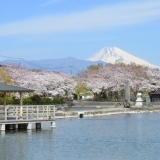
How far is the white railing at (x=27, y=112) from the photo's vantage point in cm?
3466

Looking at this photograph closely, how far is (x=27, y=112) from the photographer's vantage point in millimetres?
35125

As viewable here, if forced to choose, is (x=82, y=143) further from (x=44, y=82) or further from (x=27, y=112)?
(x=44, y=82)

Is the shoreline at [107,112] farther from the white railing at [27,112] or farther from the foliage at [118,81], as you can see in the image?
the foliage at [118,81]

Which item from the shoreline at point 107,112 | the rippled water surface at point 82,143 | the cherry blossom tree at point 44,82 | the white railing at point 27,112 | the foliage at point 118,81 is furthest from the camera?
the foliage at point 118,81

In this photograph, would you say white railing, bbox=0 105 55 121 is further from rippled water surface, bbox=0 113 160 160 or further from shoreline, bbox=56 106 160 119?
shoreline, bbox=56 106 160 119

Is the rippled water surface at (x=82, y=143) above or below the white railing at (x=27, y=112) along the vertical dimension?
below

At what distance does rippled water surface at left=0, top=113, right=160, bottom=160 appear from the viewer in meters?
24.5

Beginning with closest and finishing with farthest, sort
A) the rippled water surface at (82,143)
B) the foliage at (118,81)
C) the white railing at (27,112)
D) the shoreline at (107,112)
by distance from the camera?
the rippled water surface at (82,143)
the white railing at (27,112)
the shoreline at (107,112)
the foliage at (118,81)

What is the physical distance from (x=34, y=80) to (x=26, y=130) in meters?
34.2

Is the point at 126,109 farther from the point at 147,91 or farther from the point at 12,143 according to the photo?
the point at 12,143

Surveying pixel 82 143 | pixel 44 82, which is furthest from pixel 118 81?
pixel 82 143

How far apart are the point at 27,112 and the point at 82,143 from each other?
7.15 metres

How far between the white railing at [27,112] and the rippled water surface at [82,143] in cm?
100

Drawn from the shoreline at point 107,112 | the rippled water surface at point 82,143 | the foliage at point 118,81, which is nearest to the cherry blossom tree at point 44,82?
the foliage at point 118,81
